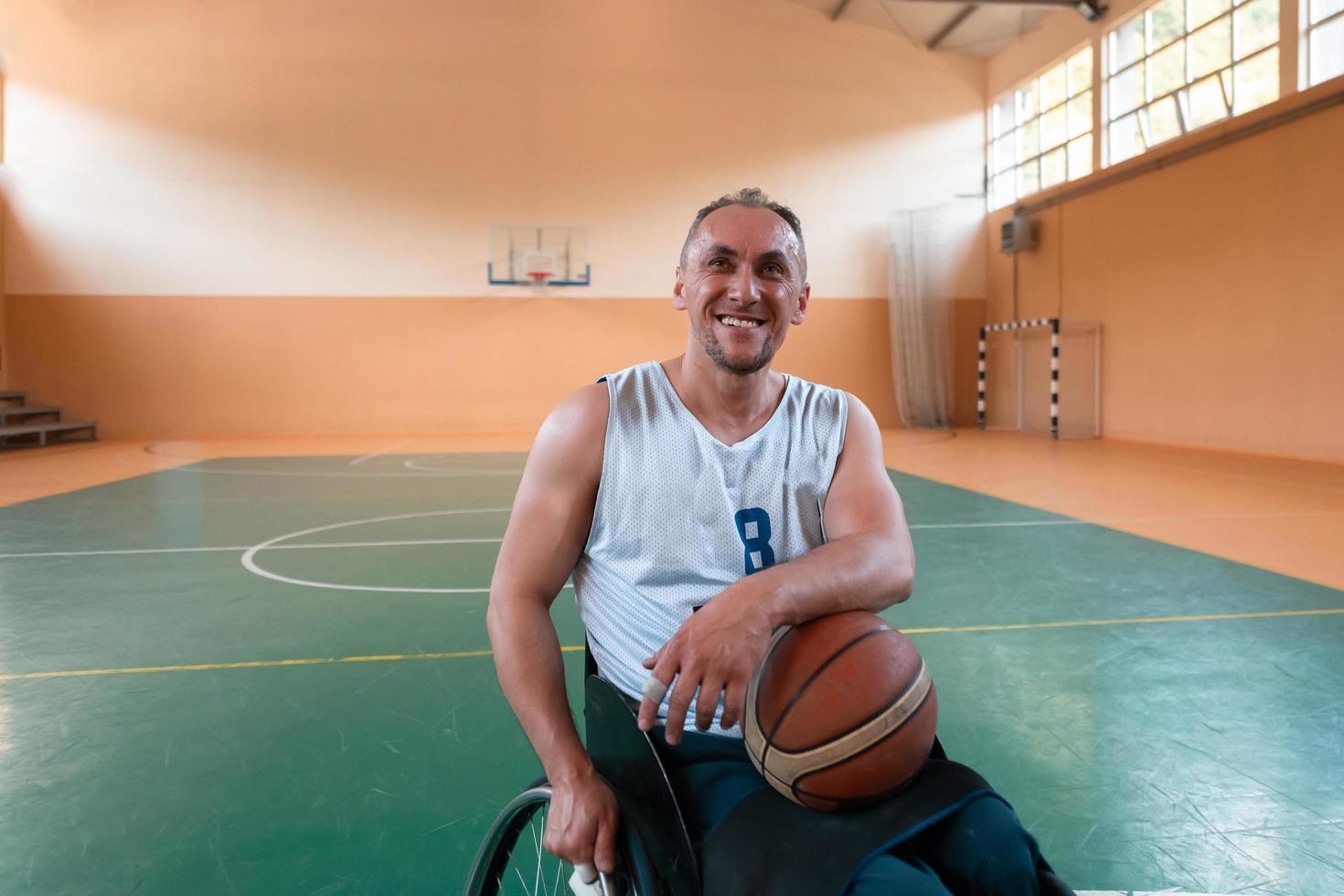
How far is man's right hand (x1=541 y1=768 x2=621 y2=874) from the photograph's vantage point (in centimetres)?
113

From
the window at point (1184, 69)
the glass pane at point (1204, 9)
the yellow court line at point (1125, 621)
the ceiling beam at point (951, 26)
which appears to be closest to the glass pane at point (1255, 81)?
the window at point (1184, 69)

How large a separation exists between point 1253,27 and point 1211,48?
0.55m

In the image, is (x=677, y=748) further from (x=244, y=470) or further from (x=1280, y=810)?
(x=244, y=470)

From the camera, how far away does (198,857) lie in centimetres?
174

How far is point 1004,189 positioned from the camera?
13320mm

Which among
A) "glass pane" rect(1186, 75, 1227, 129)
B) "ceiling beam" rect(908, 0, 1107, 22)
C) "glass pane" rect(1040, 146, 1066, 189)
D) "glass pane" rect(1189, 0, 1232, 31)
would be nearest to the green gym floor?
"glass pane" rect(1186, 75, 1227, 129)

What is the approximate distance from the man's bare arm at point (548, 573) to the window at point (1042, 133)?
11569mm

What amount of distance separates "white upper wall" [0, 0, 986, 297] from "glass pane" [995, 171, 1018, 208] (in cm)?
35

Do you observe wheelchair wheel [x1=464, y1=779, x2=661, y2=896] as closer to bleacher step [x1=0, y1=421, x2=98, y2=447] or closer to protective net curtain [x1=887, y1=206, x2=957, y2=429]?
bleacher step [x1=0, y1=421, x2=98, y2=447]

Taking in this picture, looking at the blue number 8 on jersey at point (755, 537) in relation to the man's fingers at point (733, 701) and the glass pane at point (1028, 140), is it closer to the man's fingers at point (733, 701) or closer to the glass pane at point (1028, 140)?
the man's fingers at point (733, 701)

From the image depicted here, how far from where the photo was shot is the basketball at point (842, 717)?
1.10 m

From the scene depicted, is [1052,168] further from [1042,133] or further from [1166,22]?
[1166,22]

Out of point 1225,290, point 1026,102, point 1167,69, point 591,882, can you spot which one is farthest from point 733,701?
point 1026,102

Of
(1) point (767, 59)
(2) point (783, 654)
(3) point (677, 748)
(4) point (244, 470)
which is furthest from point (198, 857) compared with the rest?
(1) point (767, 59)
